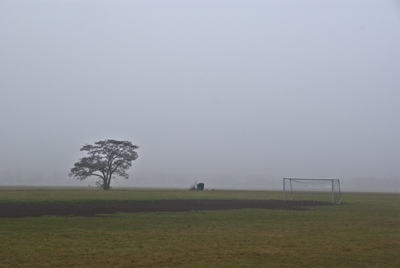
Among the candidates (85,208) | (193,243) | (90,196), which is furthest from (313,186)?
(193,243)

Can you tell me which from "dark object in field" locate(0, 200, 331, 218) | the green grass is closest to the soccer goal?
the green grass

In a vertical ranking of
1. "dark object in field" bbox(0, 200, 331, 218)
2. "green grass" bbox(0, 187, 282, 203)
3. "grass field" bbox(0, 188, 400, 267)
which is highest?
"green grass" bbox(0, 187, 282, 203)

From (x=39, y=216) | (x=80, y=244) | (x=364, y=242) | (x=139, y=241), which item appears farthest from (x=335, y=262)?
(x=39, y=216)

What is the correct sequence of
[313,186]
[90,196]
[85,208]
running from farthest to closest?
[313,186] → [90,196] → [85,208]

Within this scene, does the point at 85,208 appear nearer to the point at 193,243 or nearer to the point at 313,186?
the point at 193,243

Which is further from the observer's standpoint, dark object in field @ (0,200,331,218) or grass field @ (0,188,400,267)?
dark object in field @ (0,200,331,218)

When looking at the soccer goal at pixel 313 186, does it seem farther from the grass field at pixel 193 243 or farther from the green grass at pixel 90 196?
the grass field at pixel 193 243

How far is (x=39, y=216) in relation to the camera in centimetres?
2059

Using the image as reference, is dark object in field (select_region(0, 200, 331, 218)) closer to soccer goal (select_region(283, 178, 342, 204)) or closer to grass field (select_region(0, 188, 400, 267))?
grass field (select_region(0, 188, 400, 267))

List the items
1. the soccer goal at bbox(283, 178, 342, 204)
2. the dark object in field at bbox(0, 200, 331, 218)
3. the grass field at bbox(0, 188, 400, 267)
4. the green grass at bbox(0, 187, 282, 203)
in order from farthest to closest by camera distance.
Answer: the soccer goal at bbox(283, 178, 342, 204), the green grass at bbox(0, 187, 282, 203), the dark object in field at bbox(0, 200, 331, 218), the grass field at bbox(0, 188, 400, 267)

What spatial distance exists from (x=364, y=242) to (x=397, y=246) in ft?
3.39

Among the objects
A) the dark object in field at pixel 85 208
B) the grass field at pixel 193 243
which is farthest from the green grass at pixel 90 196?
the grass field at pixel 193 243

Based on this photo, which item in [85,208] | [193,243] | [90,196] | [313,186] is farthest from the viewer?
[313,186]

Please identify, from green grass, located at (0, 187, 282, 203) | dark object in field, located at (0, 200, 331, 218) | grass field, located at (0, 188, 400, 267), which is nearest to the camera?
grass field, located at (0, 188, 400, 267)
